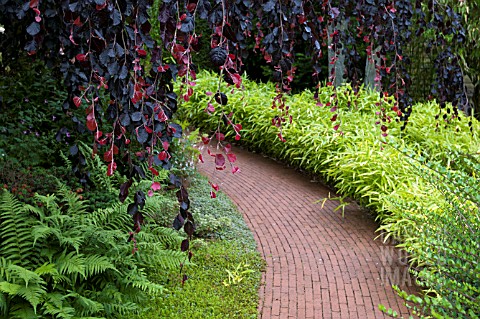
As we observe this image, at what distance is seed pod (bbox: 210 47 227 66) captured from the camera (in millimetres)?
1516

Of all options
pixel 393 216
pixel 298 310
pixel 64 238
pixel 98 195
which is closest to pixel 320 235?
pixel 393 216

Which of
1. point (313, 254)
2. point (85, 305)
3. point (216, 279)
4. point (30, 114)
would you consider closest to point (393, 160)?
point (313, 254)

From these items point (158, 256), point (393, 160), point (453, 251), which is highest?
point (393, 160)

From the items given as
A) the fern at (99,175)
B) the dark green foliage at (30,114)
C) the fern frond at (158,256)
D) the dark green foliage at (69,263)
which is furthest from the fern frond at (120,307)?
the dark green foliage at (30,114)

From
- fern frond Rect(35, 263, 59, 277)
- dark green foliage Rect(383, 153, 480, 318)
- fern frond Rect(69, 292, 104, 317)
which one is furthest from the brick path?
fern frond Rect(35, 263, 59, 277)

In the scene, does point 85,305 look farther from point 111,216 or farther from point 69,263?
point 111,216

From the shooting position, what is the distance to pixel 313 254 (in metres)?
3.89

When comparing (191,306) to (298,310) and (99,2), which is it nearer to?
(298,310)

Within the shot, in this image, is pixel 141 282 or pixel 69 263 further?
pixel 141 282

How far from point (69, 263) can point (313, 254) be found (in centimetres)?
187

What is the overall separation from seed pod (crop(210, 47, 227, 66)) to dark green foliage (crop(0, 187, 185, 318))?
1.51 metres

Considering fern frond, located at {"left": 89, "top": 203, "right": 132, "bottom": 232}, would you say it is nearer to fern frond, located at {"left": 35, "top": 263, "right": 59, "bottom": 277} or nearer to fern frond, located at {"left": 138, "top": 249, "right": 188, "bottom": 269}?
fern frond, located at {"left": 138, "top": 249, "right": 188, "bottom": 269}

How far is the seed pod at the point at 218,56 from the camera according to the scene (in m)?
1.52

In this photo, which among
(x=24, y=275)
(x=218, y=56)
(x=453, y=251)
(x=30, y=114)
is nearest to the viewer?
(x=218, y=56)
